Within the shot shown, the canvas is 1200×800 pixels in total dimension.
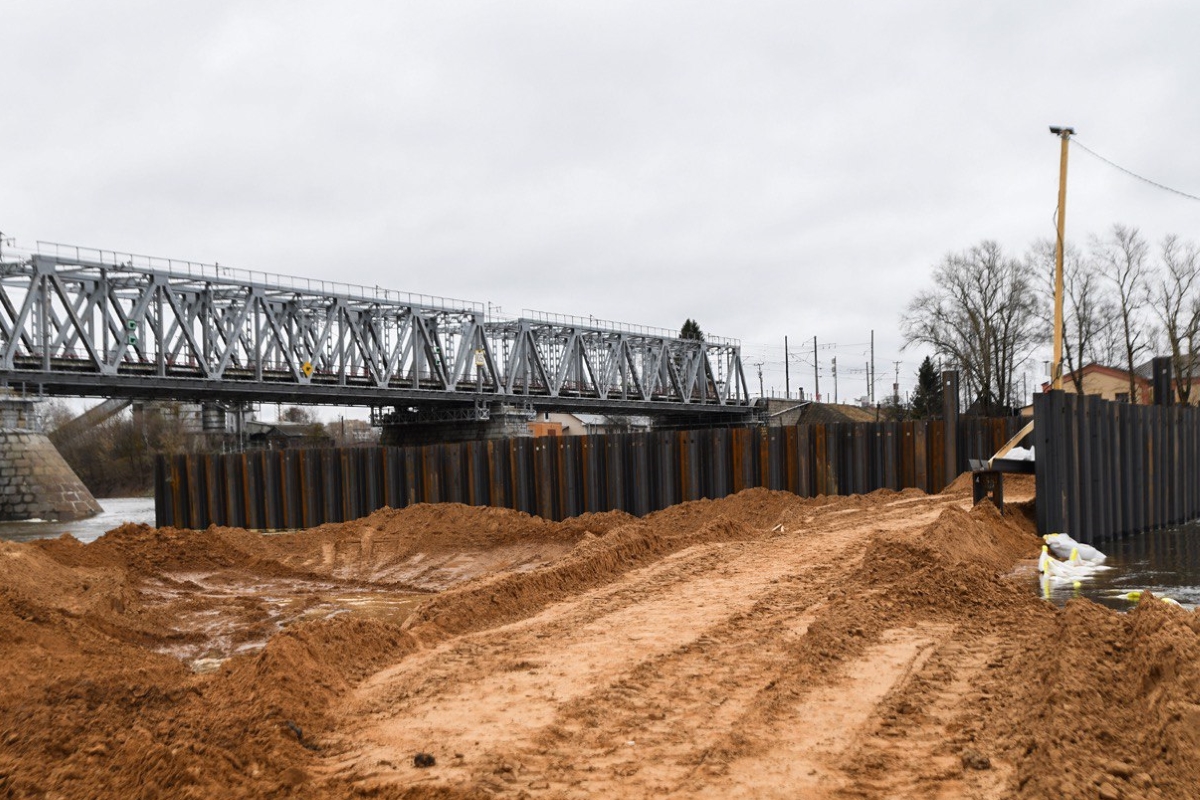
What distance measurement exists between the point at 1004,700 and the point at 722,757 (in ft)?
6.22

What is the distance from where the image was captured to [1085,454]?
589 inches

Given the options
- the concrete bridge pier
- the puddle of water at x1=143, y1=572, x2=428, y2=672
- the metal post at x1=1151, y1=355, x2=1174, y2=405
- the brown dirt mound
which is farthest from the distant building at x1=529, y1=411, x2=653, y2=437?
the brown dirt mound

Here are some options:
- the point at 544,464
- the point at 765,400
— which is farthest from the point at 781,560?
the point at 765,400

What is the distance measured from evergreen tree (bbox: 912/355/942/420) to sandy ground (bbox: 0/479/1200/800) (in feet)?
214

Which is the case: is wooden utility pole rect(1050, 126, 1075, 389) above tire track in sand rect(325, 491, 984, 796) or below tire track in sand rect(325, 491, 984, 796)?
above

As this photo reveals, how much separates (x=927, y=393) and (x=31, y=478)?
59789mm

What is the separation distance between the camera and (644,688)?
6.53 meters

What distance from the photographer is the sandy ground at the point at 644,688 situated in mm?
4816

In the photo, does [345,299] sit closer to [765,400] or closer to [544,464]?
[765,400]

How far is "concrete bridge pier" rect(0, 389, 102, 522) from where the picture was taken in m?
48.3

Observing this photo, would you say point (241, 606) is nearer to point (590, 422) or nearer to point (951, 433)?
point (951, 433)

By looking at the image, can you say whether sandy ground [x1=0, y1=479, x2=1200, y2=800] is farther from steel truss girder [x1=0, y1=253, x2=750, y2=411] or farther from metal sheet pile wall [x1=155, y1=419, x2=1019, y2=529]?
steel truss girder [x1=0, y1=253, x2=750, y2=411]

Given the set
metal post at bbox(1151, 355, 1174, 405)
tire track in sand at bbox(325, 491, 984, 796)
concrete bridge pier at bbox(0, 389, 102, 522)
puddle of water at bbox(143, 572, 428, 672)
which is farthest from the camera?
concrete bridge pier at bbox(0, 389, 102, 522)

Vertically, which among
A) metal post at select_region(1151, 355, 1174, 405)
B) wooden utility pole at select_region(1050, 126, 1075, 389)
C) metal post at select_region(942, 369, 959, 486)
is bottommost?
metal post at select_region(942, 369, 959, 486)
